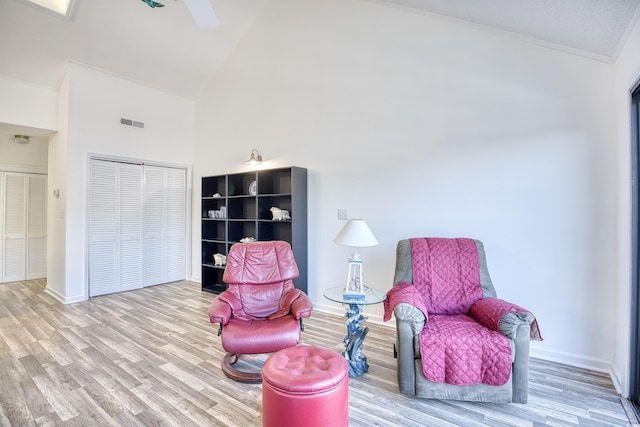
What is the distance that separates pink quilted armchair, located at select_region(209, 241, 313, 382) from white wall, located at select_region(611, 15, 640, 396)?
2.30 meters

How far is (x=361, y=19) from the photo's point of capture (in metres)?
3.60

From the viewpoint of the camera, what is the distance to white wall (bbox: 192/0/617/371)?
2.52 m

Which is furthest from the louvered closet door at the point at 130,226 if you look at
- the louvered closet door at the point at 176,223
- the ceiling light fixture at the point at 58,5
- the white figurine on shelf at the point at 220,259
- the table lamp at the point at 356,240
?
the table lamp at the point at 356,240

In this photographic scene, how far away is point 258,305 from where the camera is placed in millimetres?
2818

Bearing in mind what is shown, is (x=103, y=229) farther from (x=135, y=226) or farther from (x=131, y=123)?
(x=131, y=123)

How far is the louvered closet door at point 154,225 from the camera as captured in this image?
17.0ft

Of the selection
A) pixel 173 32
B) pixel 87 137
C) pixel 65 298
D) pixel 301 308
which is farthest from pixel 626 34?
pixel 65 298

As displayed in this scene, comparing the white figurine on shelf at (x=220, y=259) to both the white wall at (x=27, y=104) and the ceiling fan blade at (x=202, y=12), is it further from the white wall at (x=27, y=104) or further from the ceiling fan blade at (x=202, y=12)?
the ceiling fan blade at (x=202, y=12)

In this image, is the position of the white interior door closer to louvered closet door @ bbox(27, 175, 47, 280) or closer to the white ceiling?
the white ceiling

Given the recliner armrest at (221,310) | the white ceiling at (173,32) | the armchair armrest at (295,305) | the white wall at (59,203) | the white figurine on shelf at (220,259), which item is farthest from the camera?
the white figurine on shelf at (220,259)

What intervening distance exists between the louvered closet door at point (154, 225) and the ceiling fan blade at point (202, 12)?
3.35 m

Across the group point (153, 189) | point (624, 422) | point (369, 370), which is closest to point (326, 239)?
point (369, 370)

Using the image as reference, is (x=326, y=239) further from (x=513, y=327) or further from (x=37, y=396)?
(x=37, y=396)

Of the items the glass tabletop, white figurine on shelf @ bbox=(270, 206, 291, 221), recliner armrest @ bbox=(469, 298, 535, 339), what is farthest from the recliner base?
white figurine on shelf @ bbox=(270, 206, 291, 221)
